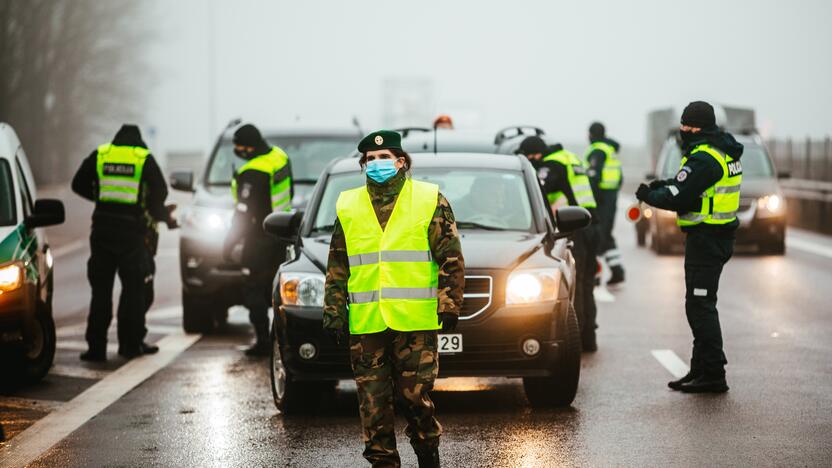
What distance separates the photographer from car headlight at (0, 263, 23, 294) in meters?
10.6

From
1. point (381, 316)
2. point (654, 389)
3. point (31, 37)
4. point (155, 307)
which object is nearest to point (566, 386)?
point (654, 389)

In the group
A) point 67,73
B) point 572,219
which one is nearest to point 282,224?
point 572,219

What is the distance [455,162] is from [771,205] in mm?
12848

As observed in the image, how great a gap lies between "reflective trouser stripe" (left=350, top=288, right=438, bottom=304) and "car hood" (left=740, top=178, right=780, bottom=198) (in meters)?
16.5

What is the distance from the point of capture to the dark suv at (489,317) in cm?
952

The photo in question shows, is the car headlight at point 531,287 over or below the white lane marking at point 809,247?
over

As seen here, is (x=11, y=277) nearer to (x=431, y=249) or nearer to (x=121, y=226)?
(x=121, y=226)

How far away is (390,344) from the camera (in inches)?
289

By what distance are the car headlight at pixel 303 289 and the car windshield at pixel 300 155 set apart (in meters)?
6.01

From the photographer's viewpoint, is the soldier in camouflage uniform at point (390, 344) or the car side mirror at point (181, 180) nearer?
the soldier in camouflage uniform at point (390, 344)

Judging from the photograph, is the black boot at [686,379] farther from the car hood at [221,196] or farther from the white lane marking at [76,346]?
the car hood at [221,196]

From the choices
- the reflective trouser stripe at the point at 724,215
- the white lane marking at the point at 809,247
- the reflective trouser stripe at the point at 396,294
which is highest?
the reflective trouser stripe at the point at 724,215

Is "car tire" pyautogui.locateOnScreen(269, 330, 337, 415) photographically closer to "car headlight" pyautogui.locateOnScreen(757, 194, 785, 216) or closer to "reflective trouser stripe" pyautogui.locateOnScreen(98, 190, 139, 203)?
"reflective trouser stripe" pyautogui.locateOnScreen(98, 190, 139, 203)

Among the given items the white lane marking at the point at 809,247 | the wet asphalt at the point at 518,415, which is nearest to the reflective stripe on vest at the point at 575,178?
the wet asphalt at the point at 518,415
